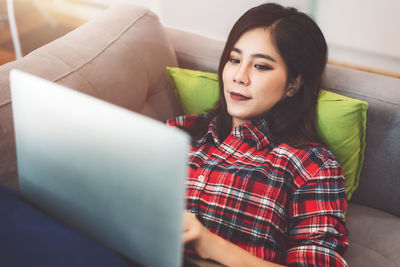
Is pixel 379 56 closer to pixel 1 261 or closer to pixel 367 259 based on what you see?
pixel 367 259

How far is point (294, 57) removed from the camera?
1.16m

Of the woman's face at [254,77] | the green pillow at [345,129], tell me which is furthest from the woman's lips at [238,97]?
the green pillow at [345,129]

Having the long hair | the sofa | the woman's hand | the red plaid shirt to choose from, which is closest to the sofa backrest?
the sofa

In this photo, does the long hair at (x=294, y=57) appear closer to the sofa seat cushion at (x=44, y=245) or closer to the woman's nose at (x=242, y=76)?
the woman's nose at (x=242, y=76)

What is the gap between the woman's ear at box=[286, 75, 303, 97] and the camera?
3.99ft

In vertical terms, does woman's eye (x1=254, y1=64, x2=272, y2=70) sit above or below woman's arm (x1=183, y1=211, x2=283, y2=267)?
above

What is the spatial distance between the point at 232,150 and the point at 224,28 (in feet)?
4.64

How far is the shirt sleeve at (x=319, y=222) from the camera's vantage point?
3.16 ft

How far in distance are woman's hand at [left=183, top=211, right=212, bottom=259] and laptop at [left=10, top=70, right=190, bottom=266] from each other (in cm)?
18

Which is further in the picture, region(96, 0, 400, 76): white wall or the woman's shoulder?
region(96, 0, 400, 76): white wall

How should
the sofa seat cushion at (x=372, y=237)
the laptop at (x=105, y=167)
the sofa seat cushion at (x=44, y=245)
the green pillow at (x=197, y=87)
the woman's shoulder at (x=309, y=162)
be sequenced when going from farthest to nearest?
the green pillow at (x=197, y=87), the sofa seat cushion at (x=372, y=237), the woman's shoulder at (x=309, y=162), the sofa seat cushion at (x=44, y=245), the laptop at (x=105, y=167)

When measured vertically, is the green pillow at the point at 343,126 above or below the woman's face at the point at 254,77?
below

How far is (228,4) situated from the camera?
2.32 m

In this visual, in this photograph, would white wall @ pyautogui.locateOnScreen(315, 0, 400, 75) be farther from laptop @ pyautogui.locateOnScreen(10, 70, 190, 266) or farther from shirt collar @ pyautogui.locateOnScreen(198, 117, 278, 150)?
laptop @ pyautogui.locateOnScreen(10, 70, 190, 266)
